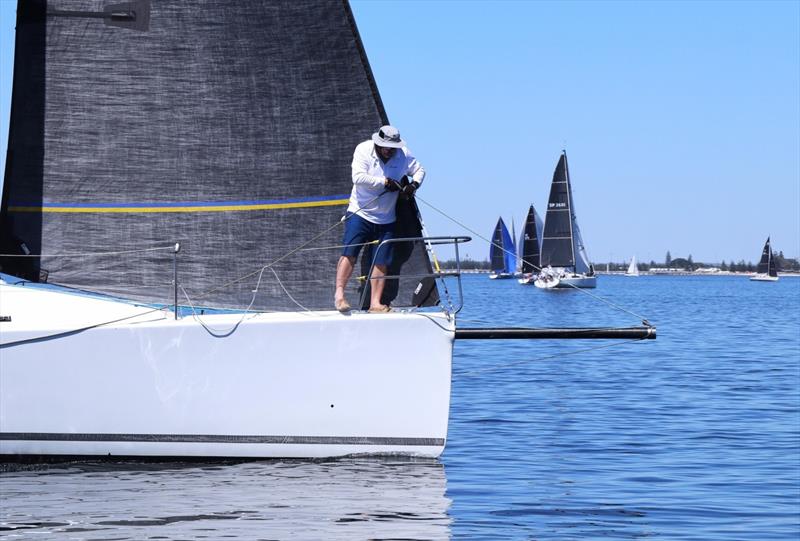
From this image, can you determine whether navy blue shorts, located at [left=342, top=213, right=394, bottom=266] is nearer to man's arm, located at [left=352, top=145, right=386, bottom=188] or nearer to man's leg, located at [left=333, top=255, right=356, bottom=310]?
man's leg, located at [left=333, top=255, right=356, bottom=310]

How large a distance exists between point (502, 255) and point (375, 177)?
96228 millimetres

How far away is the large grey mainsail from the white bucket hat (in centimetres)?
31

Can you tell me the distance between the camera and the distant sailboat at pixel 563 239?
211 ft

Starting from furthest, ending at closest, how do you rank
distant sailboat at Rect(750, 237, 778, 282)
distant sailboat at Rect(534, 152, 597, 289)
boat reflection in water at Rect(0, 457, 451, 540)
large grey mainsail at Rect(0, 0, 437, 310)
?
distant sailboat at Rect(750, 237, 778, 282) < distant sailboat at Rect(534, 152, 597, 289) < large grey mainsail at Rect(0, 0, 437, 310) < boat reflection in water at Rect(0, 457, 451, 540)

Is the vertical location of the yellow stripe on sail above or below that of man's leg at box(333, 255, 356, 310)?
above

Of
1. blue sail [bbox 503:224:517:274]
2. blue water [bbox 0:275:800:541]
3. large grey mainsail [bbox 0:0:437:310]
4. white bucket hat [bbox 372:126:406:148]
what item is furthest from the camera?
blue sail [bbox 503:224:517:274]

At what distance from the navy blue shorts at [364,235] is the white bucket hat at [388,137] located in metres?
0.62


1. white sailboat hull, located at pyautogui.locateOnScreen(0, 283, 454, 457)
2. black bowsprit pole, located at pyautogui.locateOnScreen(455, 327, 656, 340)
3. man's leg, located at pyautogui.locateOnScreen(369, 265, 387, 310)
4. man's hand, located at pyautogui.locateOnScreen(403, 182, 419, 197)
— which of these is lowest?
white sailboat hull, located at pyautogui.locateOnScreen(0, 283, 454, 457)

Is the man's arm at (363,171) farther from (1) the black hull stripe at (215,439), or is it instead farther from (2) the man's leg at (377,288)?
(1) the black hull stripe at (215,439)

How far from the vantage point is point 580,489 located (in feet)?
31.8

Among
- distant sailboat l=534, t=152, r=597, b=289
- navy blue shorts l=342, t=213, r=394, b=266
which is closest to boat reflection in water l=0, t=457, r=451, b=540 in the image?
navy blue shorts l=342, t=213, r=394, b=266

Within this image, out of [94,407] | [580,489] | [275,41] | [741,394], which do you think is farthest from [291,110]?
[741,394]

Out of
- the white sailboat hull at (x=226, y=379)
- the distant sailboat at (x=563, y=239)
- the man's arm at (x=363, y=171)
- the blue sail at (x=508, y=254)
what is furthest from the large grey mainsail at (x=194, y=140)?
the blue sail at (x=508, y=254)

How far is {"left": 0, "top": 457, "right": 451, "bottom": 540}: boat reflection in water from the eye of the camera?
25.8 feet
